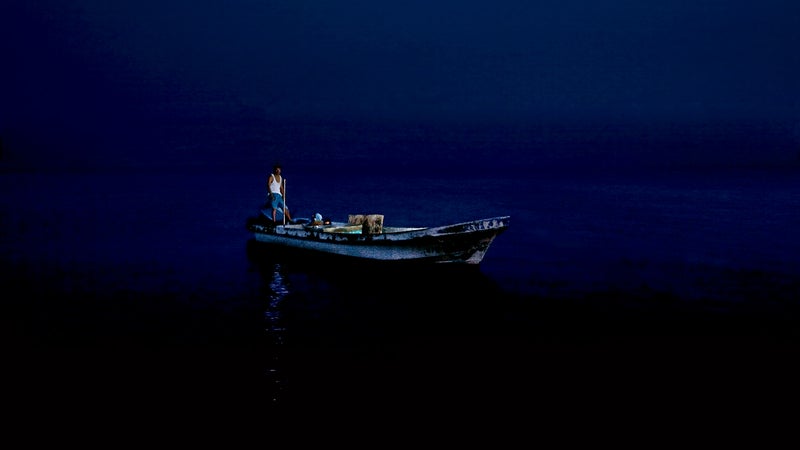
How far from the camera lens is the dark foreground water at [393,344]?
31.2 ft

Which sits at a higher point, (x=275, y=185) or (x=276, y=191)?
(x=275, y=185)

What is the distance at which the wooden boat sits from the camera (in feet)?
61.8

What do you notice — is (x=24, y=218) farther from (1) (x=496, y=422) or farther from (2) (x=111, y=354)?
(1) (x=496, y=422)

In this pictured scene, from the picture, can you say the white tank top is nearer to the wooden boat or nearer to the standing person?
the standing person

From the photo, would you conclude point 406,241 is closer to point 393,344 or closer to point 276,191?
point 393,344

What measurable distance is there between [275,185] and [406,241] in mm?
8028

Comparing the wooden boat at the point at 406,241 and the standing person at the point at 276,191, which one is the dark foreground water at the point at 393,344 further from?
the standing person at the point at 276,191

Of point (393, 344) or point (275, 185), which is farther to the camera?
point (275, 185)

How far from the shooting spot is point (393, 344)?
13.3 m

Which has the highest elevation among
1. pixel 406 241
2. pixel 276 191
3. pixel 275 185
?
pixel 275 185

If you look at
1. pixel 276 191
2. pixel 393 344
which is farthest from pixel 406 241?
pixel 276 191

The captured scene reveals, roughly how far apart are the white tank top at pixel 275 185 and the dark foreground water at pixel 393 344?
250 cm

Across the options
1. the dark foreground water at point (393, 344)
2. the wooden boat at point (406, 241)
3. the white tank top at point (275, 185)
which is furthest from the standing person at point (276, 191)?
the wooden boat at point (406, 241)

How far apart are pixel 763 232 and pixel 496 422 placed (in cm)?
3168
